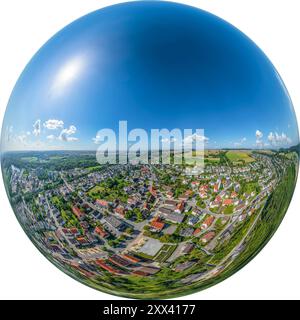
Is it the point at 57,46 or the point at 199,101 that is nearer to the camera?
the point at 199,101

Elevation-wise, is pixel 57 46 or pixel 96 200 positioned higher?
pixel 57 46

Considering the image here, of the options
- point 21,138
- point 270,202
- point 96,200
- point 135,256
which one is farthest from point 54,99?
point 270,202

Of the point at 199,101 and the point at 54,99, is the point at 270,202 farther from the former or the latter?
the point at 54,99

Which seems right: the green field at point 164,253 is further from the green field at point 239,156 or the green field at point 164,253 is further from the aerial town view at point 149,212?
the green field at point 239,156

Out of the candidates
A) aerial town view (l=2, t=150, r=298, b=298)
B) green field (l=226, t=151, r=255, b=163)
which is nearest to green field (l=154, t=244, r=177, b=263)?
aerial town view (l=2, t=150, r=298, b=298)

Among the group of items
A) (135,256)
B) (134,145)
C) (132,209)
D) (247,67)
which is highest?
(247,67)

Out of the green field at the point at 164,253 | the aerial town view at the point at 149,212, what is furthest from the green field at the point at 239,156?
the green field at the point at 164,253
